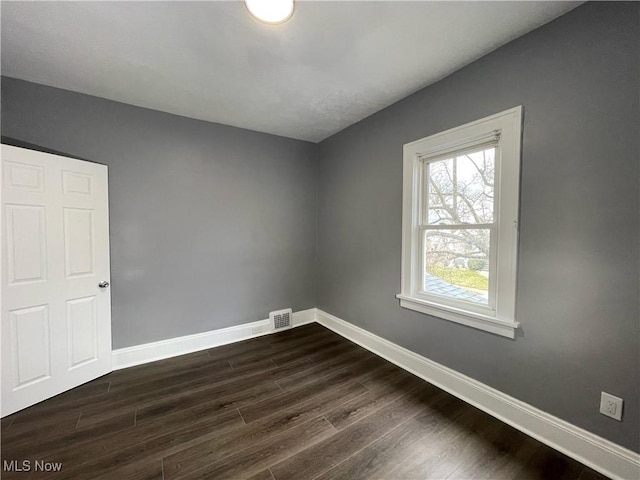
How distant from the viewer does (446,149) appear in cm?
210

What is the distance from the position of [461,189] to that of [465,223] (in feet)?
0.96

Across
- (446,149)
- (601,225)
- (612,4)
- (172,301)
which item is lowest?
(172,301)

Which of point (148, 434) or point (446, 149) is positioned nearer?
point (148, 434)

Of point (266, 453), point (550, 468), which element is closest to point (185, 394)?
point (266, 453)

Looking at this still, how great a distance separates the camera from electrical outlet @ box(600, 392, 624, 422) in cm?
131

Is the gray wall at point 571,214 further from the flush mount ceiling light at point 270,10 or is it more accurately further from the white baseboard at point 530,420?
the flush mount ceiling light at point 270,10

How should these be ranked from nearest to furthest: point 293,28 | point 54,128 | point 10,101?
point 293,28, point 10,101, point 54,128

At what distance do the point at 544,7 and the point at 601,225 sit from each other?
51.2 inches

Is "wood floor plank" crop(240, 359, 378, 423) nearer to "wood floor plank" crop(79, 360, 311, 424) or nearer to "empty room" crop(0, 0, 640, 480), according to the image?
"empty room" crop(0, 0, 640, 480)

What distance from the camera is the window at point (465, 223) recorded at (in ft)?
5.57

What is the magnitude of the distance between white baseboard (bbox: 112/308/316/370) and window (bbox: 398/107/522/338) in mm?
1931

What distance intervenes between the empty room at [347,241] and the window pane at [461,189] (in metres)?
0.02

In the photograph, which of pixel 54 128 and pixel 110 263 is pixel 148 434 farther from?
pixel 54 128

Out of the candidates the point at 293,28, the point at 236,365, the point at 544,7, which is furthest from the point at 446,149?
the point at 236,365
